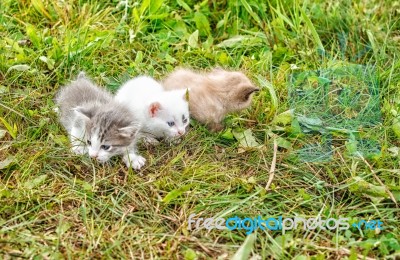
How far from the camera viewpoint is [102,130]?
345 cm

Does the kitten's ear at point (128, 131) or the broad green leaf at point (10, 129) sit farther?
the broad green leaf at point (10, 129)

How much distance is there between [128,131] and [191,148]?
0.44 m

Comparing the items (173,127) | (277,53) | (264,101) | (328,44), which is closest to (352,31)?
(328,44)

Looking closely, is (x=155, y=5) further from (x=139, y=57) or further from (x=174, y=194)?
(x=174, y=194)

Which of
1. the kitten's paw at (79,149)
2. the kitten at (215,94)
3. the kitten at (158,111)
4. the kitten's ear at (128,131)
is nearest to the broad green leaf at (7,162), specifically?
the kitten's paw at (79,149)

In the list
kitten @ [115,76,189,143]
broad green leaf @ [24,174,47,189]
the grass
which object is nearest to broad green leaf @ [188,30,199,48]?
the grass

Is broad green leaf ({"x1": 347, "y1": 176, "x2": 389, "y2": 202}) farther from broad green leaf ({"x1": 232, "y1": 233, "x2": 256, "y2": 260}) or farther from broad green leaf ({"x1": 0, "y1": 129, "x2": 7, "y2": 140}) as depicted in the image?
broad green leaf ({"x1": 0, "y1": 129, "x2": 7, "y2": 140})

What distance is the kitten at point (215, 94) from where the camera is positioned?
3803mm

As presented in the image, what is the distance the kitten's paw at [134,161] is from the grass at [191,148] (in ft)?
0.12

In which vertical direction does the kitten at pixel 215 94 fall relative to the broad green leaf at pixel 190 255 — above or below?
above

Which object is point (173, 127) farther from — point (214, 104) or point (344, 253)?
point (344, 253)

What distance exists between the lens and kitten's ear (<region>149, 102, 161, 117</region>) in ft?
12.1

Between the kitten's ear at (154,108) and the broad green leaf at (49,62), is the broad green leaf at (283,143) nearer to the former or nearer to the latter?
the kitten's ear at (154,108)

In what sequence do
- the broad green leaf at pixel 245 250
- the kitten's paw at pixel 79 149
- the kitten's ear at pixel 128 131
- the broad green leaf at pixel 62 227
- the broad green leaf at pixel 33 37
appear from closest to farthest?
the broad green leaf at pixel 245 250 < the broad green leaf at pixel 62 227 < the kitten's ear at pixel 128 131 < the kitten's paw at pixel 79 149 < the broad green leaf at pixel 33 37
